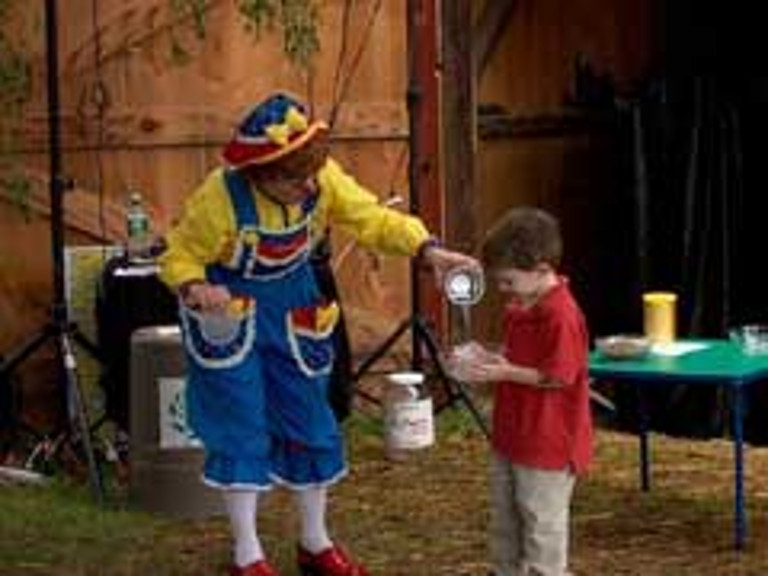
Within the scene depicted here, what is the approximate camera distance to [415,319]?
26.3ft

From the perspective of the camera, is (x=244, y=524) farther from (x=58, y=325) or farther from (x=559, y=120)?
(x=559, y=120)

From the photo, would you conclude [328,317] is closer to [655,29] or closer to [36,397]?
[36,397]

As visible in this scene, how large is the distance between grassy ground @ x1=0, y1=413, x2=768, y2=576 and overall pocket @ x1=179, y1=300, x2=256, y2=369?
832 mm

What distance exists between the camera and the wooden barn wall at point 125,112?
313 inches

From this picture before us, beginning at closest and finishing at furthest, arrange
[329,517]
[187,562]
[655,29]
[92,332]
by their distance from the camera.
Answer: [187,562] → [329,517] → [92,332] → [655,29]

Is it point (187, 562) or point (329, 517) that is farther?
point (329, 517)

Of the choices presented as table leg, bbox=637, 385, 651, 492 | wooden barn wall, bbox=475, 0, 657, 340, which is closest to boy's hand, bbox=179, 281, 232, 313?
table leg, bbox=637, 385, 651, 492

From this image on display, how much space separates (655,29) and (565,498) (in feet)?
19.0

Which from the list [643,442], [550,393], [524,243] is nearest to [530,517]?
[550,393]

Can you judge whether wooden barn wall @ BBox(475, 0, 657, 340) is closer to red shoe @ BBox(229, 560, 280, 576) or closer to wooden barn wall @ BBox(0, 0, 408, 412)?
wooden barn wall @ BBox(0, 0, 408, 412)

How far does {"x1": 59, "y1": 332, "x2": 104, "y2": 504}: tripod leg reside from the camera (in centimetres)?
716

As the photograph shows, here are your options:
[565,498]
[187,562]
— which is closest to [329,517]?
[187,562]

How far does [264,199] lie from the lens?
5516mm

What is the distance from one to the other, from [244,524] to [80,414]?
180cm
